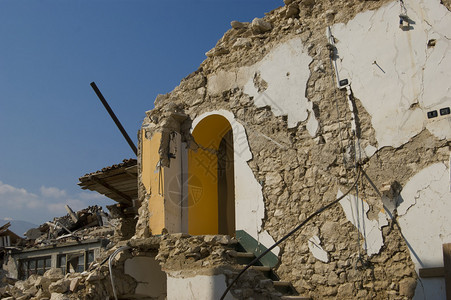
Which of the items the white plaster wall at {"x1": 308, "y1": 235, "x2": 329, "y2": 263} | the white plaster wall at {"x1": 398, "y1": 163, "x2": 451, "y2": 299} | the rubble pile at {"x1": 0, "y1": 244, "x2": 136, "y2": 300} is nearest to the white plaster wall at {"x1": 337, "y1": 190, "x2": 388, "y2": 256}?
the white plaster wall at {"x1": 398, "y1": 163, "x2": 451, "y2": 299}

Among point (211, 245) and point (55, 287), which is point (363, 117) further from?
point (55, 287)

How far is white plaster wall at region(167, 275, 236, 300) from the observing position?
238 inches

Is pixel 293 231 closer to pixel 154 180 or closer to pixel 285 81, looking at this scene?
pixel 285 81

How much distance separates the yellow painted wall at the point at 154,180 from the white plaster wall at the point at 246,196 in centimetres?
132

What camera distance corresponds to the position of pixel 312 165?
6.71m

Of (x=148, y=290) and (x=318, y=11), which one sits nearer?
(x=318, y=11)

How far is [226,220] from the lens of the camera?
8.89 meters

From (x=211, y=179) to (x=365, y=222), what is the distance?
340cm

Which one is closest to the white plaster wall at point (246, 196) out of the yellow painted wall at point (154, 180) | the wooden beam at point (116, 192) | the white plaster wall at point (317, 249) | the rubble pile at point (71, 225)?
A: the white plaster wall at point (317, 249)

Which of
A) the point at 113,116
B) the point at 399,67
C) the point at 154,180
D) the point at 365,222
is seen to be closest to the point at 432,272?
the point at 365,222

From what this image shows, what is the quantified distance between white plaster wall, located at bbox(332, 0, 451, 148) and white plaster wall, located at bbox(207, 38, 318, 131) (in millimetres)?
631

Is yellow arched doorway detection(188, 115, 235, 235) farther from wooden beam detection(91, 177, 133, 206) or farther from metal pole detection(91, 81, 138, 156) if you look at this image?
wooden beam detection(91, 177, 133, 206)

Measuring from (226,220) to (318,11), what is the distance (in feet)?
13.0

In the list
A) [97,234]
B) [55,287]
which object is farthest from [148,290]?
[97,234]
